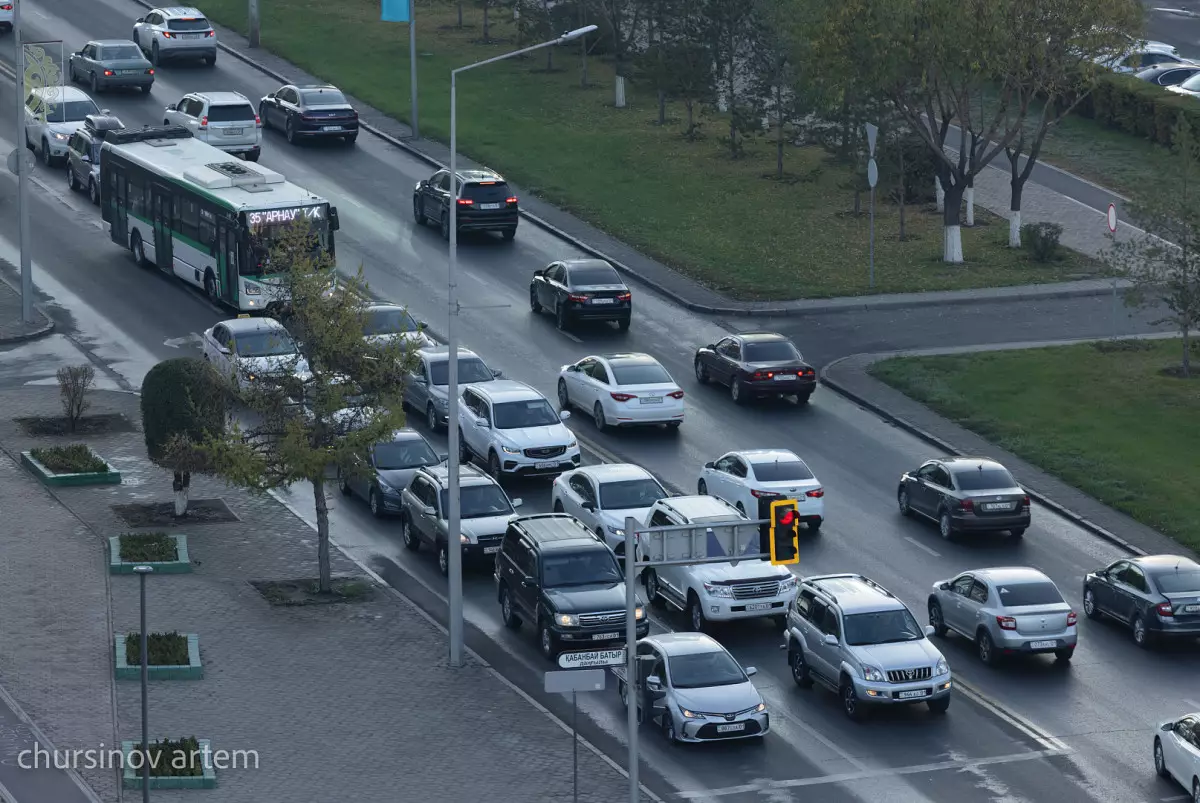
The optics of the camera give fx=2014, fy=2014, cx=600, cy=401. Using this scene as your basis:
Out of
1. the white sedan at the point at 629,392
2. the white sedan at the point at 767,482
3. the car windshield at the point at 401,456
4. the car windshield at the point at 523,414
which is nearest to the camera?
the white sedan at the point at 767,482

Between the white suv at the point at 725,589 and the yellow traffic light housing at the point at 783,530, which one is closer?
the yellow traffic light housing at the point at 783,530

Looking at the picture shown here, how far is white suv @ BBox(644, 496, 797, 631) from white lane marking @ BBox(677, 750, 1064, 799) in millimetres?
5189

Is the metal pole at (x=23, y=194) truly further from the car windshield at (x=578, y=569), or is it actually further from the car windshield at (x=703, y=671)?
the car windshield at (x=703, y=671)

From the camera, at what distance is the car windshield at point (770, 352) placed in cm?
4369

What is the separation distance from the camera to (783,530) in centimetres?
2614

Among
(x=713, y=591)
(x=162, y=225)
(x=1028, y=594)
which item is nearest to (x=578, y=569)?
(x=713, y=591)

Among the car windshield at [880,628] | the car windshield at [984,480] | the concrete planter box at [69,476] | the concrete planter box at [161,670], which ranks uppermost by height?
the car windshield at [880,628]

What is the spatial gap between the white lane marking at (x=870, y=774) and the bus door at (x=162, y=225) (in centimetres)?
2843

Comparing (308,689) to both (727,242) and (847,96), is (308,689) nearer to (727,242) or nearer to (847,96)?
(727,242)

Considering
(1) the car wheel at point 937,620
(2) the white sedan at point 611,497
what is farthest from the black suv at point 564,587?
(1) the car wheel at point 937,620

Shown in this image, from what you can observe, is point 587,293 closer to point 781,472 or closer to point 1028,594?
point 781,472

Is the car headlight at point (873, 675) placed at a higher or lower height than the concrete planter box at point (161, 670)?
higher

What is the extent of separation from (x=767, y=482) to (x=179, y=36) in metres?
39.6

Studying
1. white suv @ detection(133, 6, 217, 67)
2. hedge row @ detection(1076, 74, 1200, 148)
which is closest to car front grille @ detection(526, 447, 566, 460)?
hedge row @ detection(1076, 74, 1200, 148)
